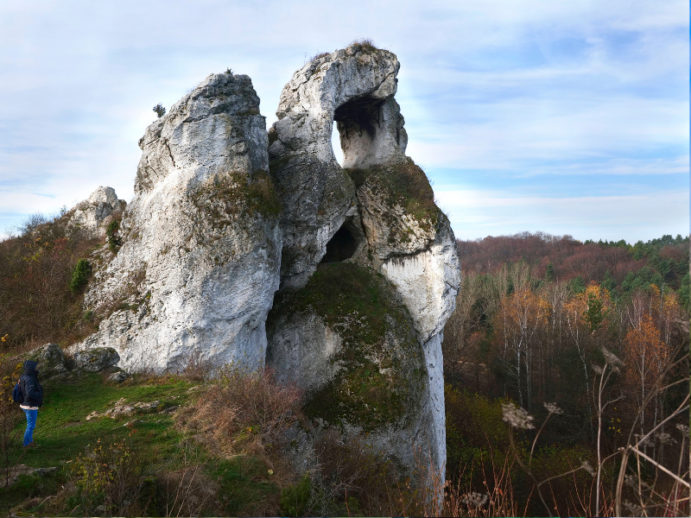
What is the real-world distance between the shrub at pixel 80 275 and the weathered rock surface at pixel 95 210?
3994 millimetres

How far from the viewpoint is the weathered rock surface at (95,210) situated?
18578 millimetres

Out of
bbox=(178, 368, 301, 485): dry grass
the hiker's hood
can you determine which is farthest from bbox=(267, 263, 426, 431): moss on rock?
the hiker's hood

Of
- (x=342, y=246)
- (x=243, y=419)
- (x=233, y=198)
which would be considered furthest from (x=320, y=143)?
(x=243, y=419)

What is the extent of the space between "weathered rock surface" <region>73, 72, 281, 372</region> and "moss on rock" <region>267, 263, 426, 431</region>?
233 centimetres

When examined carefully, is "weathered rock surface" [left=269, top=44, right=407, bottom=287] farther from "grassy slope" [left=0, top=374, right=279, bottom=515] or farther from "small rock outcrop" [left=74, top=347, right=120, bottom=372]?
"grassy slope" [left=0, top=374, right=279, bottom=515]

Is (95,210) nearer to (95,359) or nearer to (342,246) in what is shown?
(95,359)

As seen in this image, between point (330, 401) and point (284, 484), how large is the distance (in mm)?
7799

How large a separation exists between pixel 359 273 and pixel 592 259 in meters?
51.0

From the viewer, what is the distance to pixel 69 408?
924cm

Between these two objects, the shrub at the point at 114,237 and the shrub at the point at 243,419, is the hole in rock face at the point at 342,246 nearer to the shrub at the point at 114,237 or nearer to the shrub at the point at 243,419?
the shrub at the point at 114,237

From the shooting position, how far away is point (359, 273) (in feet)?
56.7

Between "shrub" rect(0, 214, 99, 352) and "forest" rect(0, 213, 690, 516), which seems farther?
"shrub" rect(0, 214, 99, 352)

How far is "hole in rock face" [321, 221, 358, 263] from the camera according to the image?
18.6 meters

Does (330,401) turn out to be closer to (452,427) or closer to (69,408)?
(69,408)
